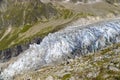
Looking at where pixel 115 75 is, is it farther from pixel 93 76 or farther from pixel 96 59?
pixel 96 59

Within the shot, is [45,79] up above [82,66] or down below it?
below

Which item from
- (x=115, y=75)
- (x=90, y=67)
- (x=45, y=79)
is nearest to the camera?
(x=115, y=75)

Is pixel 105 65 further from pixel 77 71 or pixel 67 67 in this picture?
pixel 67 67

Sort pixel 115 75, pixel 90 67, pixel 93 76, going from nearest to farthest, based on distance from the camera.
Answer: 1. pixel 115 75
2. pixel 93 76
3. pixel 90 67

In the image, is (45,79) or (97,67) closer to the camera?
(97,67)

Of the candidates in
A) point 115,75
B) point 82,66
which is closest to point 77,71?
point 82,66

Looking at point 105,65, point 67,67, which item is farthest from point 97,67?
point 67,67

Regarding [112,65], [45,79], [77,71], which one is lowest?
[45,79]

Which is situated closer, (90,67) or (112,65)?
(112,65)

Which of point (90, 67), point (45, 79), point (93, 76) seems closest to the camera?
point (93, 76)
